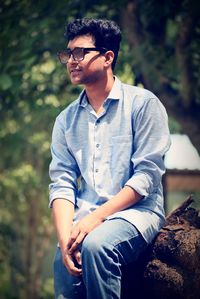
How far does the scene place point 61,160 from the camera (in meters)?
3.25

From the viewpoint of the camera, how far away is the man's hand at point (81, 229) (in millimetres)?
2740

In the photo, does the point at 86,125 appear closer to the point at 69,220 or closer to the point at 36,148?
the point at 69,220

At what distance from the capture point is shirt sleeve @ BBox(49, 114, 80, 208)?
3.17 meters

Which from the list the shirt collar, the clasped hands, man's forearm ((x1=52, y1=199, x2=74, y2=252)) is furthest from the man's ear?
the clasped hands

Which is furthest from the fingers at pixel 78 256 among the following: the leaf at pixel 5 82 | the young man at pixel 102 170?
the leaf at pixel 5 82

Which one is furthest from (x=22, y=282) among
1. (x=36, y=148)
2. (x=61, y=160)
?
(x=61, y=160)

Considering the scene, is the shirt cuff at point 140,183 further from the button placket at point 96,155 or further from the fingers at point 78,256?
the fingers at point 78,256

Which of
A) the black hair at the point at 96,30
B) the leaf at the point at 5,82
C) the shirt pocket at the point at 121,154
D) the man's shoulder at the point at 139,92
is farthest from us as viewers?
the leaf at the point at 5,82

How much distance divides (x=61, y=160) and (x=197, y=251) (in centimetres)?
100

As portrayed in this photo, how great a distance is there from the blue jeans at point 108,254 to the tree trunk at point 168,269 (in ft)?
0.35

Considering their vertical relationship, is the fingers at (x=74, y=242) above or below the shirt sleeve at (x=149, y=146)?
below

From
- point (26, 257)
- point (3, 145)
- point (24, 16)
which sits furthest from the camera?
point (26, 257)

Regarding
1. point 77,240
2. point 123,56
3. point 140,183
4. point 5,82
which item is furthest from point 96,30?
point 123,56

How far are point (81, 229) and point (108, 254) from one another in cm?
23
